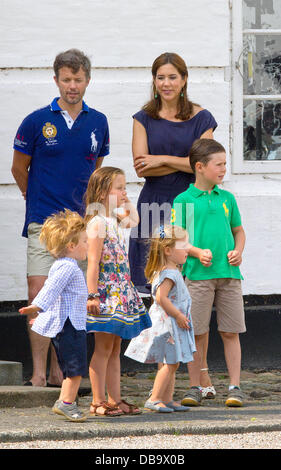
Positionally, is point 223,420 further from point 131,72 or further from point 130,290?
point 131,72

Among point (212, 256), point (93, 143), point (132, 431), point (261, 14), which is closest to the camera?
point (132, 431)

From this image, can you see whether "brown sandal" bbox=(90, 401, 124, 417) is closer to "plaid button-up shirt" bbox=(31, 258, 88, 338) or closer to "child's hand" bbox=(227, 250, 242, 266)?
"plaid button-up shirt" bbox=(31, 258, 88, 338)

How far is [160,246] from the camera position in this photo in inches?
215

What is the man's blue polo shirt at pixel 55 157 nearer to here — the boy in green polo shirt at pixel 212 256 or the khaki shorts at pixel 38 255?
the khaki shorts at pixel 38 255

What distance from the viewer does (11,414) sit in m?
5.31

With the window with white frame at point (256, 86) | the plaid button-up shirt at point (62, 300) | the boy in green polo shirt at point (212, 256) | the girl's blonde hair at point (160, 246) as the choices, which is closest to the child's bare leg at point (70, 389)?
the plaid button-up shirt at point (62, 300)

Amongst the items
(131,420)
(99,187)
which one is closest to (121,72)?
(99,187)

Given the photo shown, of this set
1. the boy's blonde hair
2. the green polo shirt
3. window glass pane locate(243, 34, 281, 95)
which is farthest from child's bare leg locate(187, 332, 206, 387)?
window glass pane locate(243, 34, 281, 95)

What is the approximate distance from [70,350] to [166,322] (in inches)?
25.1

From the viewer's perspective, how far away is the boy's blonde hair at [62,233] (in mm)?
5047

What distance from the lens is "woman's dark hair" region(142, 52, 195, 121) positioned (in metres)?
6.03

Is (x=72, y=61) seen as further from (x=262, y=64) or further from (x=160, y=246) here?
(x=262, y=64)

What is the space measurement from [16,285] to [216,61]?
1988mm

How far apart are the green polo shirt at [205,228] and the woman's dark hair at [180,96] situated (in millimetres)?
473
